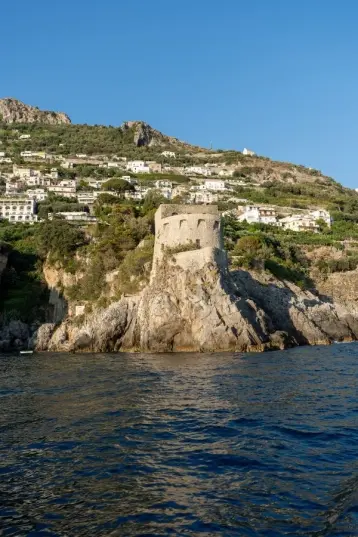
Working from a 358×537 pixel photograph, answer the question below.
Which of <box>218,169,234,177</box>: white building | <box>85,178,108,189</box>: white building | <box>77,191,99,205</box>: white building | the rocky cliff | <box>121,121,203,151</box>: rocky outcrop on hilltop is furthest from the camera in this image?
<box>121,121,203,151</box>: rocky outcrop on hilltop

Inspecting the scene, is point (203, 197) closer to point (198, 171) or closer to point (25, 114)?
point (198, 171)

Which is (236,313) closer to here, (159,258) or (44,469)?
(159,258)

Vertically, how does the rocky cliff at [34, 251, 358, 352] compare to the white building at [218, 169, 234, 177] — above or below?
below

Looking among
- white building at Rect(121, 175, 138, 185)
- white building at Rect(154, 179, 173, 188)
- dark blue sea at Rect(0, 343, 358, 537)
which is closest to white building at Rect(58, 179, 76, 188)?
white building at Rect(121, 175, 138, 185)

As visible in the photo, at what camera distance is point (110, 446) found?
456 inches

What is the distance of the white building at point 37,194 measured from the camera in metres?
88.2

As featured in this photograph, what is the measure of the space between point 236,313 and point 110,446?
20485 millimetres

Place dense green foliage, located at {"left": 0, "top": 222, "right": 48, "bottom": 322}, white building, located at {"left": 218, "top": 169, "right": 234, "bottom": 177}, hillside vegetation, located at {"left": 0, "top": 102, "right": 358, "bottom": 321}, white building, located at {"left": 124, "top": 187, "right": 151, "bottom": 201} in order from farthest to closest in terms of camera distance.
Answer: white building, located at {"left": 218, "top": 169, "right": 234, "bottom": 177}
white building, located at {"left": 124, "top": 187, "right": 151, "bottom": 201}
dense green foliage, located at {"left": 0, "top": 222, "right": 48, "bottom": 322}
hillside vegetation, located at {"left": 0, "top": 102, "right": 358, "bottom": 321}

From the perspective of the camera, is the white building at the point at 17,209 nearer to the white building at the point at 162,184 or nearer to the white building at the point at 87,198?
the white building at the point at 87,198

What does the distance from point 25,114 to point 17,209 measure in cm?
9880

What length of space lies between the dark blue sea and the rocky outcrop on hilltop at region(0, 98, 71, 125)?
522 ft

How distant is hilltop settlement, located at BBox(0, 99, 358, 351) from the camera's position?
32938 millimetres

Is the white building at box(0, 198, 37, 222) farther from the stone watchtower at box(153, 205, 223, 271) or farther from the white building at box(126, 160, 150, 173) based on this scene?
the stone watchtower at box(153, 205, 223, 271)

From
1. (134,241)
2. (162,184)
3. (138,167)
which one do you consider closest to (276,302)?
(134,241)
